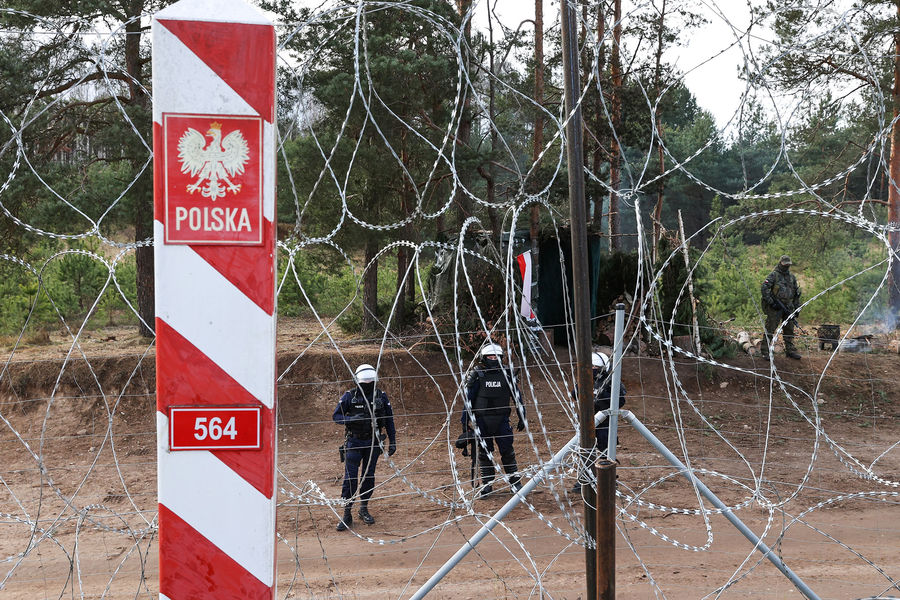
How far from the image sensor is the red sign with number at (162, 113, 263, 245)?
1.61 metres

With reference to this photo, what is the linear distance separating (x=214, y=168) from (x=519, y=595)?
4192 millimetres

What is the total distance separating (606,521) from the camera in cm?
275

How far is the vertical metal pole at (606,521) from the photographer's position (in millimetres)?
2756

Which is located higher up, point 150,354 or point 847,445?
point 150,354

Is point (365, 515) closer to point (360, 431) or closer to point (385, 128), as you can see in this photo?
point (360, 431)

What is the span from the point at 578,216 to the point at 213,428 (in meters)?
1.51

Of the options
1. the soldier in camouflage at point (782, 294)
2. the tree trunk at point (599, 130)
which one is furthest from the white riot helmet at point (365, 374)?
the soldier in camouflage at point (782, 294)

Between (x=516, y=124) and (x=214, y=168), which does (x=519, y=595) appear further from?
(x=516, y=124)

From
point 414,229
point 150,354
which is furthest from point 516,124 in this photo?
point 150,354

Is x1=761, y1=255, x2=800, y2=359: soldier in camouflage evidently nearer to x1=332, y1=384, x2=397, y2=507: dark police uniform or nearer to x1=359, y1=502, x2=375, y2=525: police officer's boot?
x1=332, y1=384, x2=397, y2=507: dark police uniform

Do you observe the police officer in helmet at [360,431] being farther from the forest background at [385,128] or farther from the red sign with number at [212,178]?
the red sign with number at [212,178]

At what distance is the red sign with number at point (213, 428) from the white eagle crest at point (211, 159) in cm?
48

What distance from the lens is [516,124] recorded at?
1329 centimetres

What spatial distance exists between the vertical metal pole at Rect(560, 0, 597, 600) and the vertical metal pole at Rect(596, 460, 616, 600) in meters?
0.13
